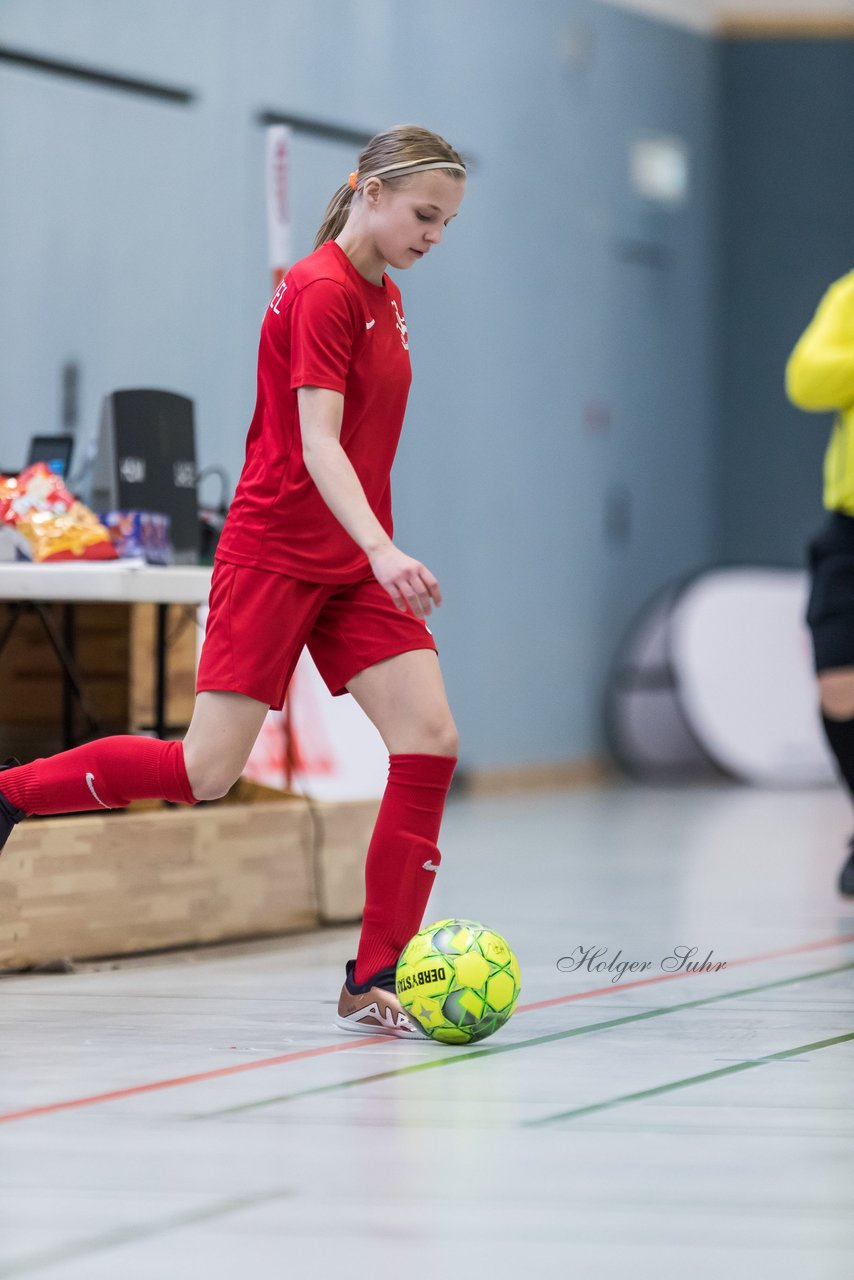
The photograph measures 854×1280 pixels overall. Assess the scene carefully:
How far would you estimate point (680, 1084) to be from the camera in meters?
2.98

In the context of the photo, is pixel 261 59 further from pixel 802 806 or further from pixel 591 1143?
pixel 591 1143

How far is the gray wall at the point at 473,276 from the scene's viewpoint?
7.61m

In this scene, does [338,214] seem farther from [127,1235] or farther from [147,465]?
[127,1235]

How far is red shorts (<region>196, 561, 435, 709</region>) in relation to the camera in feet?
11.0

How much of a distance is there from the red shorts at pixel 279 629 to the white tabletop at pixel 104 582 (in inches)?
33.3

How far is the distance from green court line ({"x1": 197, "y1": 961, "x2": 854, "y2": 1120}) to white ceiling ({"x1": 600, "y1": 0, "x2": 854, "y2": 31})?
7.92 metres

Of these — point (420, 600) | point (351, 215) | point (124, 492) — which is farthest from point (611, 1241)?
point (124, 492)

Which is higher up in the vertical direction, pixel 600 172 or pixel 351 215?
pixel 600 172

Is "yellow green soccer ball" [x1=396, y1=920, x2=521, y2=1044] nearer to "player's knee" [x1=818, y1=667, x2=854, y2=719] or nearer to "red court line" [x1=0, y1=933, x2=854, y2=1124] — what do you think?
"red court line" [x1=0, y1=933, x2=854, y2=1124]

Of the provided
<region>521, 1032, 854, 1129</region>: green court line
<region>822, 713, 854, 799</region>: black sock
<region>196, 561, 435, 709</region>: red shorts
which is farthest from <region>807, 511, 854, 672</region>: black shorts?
<region>196, 561, 435, 709</region>: red shorts

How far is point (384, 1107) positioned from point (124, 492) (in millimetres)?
2355

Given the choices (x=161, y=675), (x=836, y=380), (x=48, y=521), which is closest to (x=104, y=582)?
(x=48, y=521)

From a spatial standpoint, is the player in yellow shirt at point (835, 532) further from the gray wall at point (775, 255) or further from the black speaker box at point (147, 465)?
the gray wall at point (775, 255)

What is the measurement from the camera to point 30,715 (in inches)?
193
